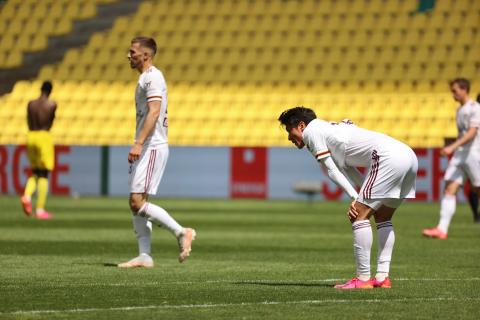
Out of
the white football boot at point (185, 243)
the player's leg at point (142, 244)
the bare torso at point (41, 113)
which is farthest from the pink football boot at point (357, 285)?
the bare torso at point (41, 113)

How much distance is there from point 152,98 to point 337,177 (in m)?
2.46

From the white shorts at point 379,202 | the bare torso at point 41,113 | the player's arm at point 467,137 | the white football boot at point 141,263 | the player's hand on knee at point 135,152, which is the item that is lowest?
the white football boot at point 141,263

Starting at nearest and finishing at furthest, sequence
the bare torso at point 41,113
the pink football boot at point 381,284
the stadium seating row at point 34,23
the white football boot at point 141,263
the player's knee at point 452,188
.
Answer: the pink football boot at point 381,284, the white football boot at point 141,263, the player's knee at point 452,188, the bare torso at point 41,113, the stadium seating row at point 34,23

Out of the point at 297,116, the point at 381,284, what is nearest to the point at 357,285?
the point at 381,284

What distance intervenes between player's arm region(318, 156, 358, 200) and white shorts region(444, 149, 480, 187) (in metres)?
7.07

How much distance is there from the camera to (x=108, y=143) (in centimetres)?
2784

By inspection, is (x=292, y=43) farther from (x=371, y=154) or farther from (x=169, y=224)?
(x=371, y=154)

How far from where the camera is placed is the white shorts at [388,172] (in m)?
8.27

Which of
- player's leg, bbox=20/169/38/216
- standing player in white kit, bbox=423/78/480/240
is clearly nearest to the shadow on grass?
standing player in white kit, bbox=423/78/480/240

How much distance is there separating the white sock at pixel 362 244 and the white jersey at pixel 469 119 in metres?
6.58

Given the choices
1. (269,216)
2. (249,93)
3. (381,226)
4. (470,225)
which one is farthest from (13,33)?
(381,226)

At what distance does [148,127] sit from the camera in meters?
9.83

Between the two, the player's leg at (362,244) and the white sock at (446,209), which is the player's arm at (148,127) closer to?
the player's leg at (362,244)

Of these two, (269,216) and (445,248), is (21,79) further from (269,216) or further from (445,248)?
(445,248)
